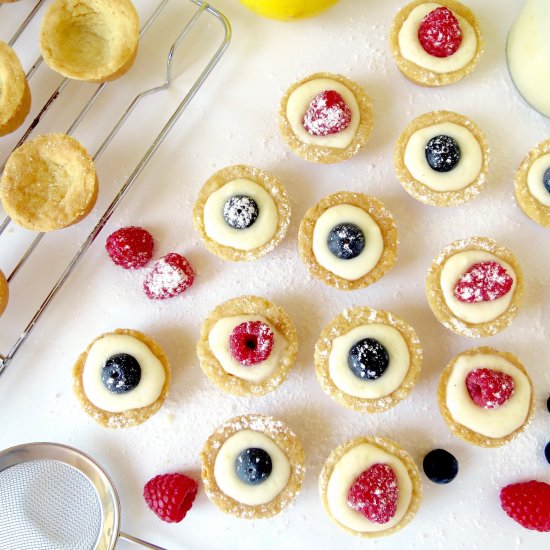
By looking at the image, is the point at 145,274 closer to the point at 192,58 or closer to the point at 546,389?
the point at 192,58

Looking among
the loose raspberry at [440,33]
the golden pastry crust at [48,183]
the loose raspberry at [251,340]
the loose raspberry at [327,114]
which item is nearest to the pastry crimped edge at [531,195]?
the loose raspberry at [440,33]

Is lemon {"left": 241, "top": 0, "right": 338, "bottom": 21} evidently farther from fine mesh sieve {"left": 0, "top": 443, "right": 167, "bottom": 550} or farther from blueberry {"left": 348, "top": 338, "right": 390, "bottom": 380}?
fine mesh sieve {"left": 0, "top": 443, "right": 167, "bottom": 550}

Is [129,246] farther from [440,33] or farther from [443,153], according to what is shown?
[440,33]

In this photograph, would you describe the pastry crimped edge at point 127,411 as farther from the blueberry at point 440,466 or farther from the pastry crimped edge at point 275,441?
the blueberry at point 440,466

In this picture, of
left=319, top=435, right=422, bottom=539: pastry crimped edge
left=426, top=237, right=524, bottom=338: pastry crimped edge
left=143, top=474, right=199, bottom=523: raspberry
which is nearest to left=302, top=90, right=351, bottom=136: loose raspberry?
left=426, top=237, right=524, bottom=338: pastry crimped edge

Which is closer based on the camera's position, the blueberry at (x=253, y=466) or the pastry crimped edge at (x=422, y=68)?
the blueberry at (x=253, y=466)

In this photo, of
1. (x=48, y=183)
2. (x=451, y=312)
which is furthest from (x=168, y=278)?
(x=451, y=312)

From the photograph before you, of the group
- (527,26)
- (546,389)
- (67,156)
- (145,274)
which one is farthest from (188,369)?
(527,26)
